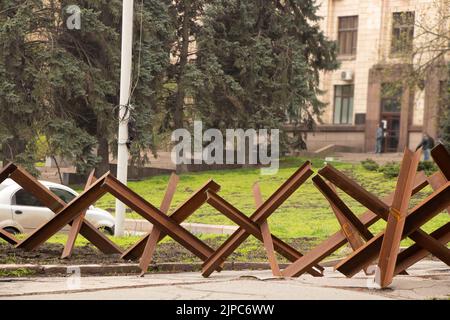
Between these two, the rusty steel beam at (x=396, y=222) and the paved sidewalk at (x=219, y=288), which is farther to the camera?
the rusty steel beam at (x=396, y=222)

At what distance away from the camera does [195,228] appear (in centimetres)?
2075

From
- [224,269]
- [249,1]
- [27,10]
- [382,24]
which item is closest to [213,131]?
[249,1]

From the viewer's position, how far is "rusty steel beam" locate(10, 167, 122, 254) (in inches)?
466

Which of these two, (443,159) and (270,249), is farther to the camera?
(270,249)

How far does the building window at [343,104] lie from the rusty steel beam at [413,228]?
48.9 m

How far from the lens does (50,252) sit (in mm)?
12547

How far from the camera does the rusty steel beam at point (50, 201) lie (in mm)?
11828

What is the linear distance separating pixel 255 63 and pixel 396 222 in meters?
32.3

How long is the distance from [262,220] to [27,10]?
24342 millimetres

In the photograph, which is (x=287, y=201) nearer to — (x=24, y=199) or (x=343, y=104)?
(x=24, y=199)

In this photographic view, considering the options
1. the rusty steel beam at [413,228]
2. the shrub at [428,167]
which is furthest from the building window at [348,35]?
the rusty steel beam at [413,228]

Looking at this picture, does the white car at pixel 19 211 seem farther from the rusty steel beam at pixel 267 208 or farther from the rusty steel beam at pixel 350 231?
the rusty steel beam at pixel 350 231

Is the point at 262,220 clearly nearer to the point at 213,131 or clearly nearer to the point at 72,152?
the point at 72,152

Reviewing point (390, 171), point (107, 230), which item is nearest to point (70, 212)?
point (107, 230)
